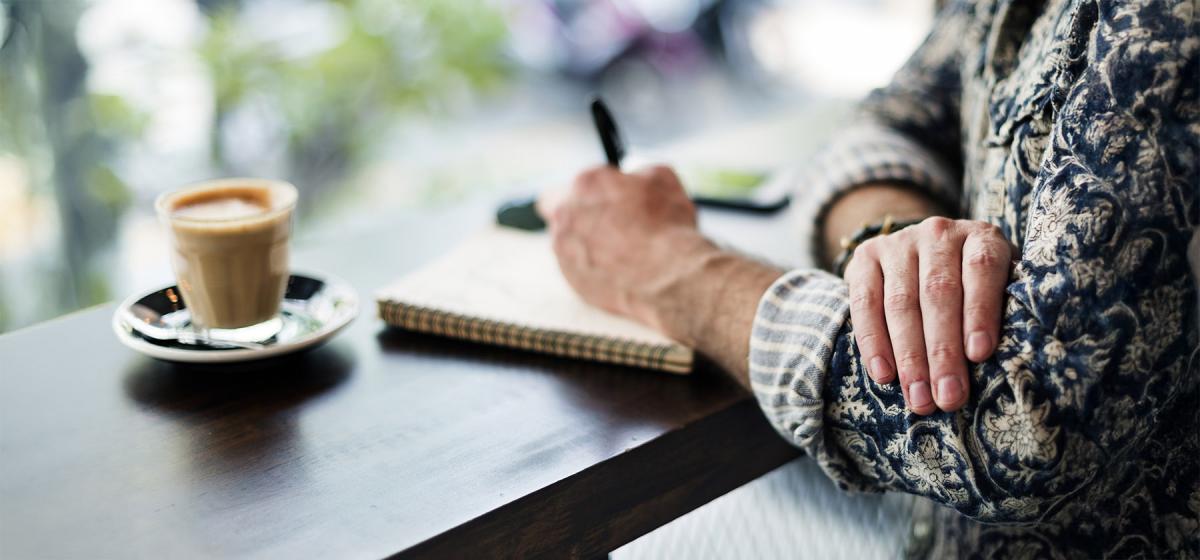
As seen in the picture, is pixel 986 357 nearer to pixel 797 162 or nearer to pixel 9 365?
pixel 9 365

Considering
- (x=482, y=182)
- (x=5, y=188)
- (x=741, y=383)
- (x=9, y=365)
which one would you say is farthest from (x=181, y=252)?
(x=482, y=182)

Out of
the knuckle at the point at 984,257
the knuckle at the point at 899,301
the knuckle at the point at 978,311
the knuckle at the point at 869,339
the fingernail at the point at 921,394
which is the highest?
the knuckle at the point at 984,257

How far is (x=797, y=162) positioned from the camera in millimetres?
1660

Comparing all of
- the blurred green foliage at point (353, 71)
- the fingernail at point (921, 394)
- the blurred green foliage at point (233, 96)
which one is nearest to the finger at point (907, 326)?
the fingernail at point (921, 394)

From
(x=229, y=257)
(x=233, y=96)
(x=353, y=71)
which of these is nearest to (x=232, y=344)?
(x=229, y=257)

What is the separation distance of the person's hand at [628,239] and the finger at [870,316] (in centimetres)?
22

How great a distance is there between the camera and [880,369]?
0.76 metres

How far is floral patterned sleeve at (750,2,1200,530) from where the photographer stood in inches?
26.9

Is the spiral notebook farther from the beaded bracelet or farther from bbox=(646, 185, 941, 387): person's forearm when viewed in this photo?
the beaded bracelet

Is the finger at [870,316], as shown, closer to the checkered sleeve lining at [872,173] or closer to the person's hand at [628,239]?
the person's hand at [628,239]

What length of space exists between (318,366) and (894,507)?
2.03 ft

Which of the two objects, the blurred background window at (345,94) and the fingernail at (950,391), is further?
the blurred background window at (345,94)


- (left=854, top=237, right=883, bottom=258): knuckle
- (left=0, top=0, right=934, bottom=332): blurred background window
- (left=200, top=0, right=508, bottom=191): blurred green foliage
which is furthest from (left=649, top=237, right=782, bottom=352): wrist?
(left=200, top=0, right=508, bottom=191): blurred green foliage

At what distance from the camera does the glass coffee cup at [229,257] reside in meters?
0.98
